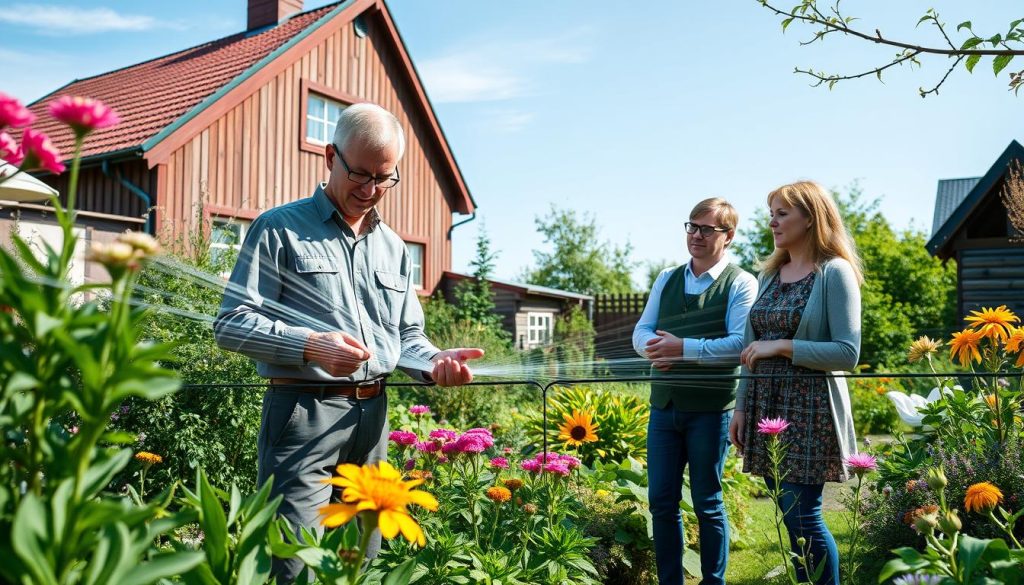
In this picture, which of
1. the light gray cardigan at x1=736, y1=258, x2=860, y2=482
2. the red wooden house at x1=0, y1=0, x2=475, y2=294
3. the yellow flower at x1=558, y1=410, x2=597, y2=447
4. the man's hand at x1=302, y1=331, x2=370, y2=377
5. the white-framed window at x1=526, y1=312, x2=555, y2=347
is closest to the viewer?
the man's hand at x1=302, y1=331, x2=370, y2=377

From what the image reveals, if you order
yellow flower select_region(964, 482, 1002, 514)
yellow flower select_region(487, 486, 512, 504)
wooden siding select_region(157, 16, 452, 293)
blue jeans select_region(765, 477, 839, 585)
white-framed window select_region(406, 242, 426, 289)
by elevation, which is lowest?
blue jeans select_region(765, 477, 839, 585)

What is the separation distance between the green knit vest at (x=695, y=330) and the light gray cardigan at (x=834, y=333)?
0.43 m

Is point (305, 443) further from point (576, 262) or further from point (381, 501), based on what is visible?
point (576, 262)

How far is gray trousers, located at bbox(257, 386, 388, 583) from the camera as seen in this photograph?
2137mm

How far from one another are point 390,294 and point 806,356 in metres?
1.51

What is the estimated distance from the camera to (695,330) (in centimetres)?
339

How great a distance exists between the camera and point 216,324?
6.95 feet

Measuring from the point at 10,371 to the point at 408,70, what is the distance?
1445 cm

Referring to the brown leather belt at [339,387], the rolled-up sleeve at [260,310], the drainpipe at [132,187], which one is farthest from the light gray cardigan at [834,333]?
the drainpipe at [132,187]

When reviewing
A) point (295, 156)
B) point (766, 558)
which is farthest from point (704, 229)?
point (295, 156)

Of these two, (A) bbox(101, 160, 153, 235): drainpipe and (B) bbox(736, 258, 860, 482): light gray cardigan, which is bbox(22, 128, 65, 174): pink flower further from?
(A) bbox(101, 160, 153, 235): drainpipe

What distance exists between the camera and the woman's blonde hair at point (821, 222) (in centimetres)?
290

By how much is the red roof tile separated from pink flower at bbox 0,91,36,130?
9286mm

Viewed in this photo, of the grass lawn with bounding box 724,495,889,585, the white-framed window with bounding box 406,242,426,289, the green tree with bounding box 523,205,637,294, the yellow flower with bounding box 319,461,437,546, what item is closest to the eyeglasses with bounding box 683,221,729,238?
the grass lawn with bounding box 724,495,889,585
